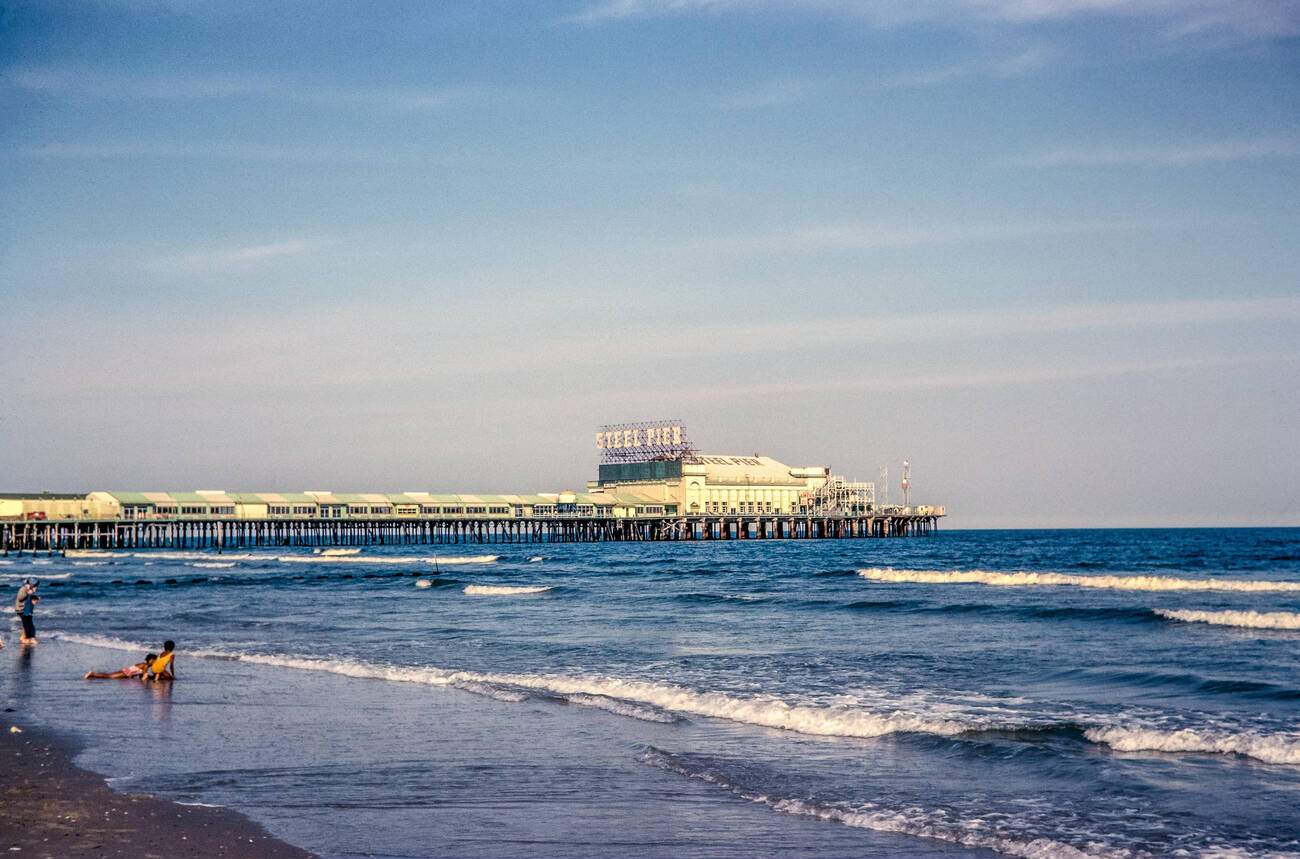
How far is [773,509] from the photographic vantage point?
128 meters

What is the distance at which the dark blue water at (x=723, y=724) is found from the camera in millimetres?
9969

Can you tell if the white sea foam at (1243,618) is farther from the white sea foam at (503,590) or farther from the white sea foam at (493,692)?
the white sea foam at (503,590)

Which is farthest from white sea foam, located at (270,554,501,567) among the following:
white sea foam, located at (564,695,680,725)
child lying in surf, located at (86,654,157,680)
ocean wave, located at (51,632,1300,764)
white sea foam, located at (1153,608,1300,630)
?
white sea foam, located at (564,695,680,725)

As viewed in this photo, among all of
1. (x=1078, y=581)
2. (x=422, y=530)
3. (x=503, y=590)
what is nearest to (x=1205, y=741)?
(x=1078, y=581)

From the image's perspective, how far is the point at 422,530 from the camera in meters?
112

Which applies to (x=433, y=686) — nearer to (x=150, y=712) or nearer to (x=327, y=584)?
(x=150, y=712)

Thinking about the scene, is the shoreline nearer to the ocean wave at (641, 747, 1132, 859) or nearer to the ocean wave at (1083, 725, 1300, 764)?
the ocean wave at (641, 747, 1132, 859)

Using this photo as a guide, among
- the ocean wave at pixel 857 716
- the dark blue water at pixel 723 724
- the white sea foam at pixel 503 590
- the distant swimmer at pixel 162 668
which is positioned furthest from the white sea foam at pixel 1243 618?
the white sea foam at pixel 503 590

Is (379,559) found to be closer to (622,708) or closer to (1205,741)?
(622,708)

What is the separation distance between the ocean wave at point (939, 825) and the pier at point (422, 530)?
8630cm

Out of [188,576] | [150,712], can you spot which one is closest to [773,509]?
[188,576]

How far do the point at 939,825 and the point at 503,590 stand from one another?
35224mm

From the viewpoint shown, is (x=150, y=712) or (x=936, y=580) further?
(x=936, y=580)

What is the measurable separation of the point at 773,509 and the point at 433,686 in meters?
111
